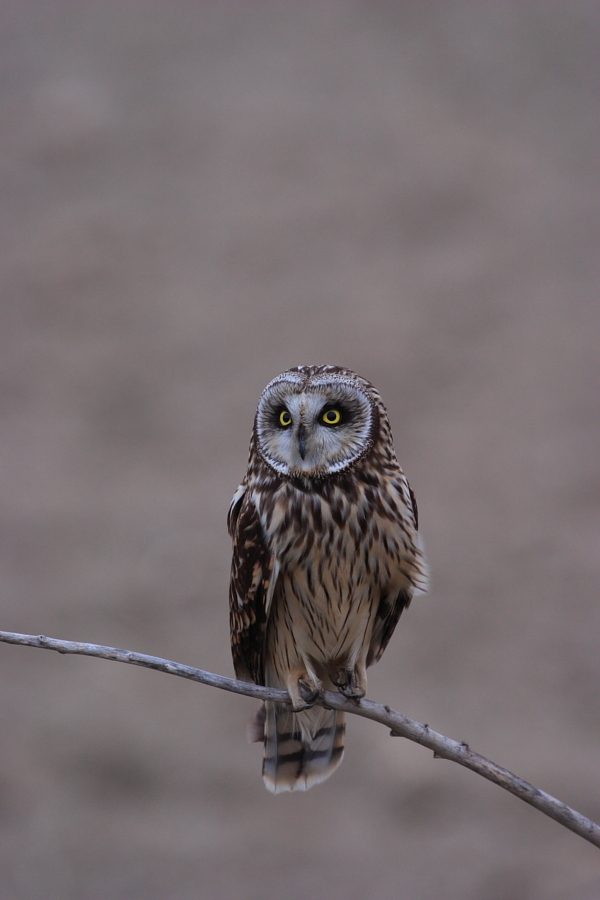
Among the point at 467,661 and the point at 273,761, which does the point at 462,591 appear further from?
the point at 273,761

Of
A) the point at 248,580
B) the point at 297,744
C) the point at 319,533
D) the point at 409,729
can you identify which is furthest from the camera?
the point at 297,744

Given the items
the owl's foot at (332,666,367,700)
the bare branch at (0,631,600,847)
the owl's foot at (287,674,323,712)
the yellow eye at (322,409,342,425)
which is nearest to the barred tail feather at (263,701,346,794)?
the owl's foot at (332,666,367,700)

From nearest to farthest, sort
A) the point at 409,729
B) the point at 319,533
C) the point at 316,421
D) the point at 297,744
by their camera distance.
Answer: the point at 409,729, the point at 316,421, the point at 319,533, the point at 297,744

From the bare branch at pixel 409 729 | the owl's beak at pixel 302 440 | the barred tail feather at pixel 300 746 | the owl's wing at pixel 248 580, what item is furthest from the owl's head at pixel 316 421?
the barred tail feather at pixel 300 746

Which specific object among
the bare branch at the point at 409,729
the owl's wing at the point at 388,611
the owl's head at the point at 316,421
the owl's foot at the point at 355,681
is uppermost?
the owl's head at the point at 316,421

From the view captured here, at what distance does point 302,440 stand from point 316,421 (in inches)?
2.5

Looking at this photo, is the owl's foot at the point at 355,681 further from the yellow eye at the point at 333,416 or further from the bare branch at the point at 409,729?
the yellow eye at the point at 333,416

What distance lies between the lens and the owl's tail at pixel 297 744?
2.84m

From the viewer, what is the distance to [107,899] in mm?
5566

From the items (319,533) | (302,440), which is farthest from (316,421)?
(319,533)

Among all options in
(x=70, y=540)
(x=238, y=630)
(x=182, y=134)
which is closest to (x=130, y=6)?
(x=182, y=134)

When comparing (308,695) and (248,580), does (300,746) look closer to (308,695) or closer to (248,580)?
(308,695)

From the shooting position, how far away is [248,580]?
246 cm

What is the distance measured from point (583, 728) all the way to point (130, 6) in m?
7.67
